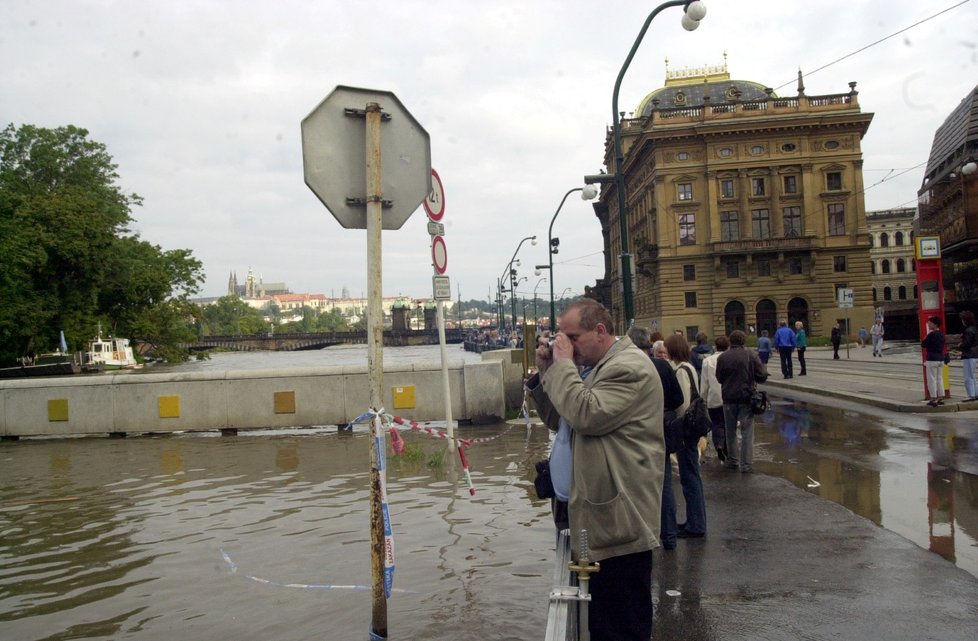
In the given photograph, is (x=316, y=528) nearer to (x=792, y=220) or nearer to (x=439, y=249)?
(x=439, y=249)

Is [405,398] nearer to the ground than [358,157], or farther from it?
nearer to the ground

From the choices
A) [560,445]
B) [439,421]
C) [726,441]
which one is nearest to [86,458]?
[439,421]

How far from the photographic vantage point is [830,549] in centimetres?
614

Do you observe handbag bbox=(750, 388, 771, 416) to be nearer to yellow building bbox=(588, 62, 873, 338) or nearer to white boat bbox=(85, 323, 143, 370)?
white boat bbox=(85, 323, 143, 370)

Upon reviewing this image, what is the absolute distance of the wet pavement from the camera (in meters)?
4.66

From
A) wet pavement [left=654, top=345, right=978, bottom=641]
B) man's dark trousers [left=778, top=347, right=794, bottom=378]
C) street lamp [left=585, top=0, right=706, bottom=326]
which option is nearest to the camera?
wet pavement [left=654, top=345, right=978, bottom=641]

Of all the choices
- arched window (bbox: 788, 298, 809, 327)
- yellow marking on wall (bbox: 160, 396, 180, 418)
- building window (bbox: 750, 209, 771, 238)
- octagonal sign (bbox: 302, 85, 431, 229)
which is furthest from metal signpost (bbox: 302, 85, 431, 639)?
building window (bbox: 750, 209, 771, 238)

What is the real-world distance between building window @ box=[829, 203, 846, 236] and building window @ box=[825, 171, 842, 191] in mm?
1407

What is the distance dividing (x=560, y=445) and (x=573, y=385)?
328mm

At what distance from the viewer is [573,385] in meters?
3.20

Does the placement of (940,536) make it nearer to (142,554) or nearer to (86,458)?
(142,554)

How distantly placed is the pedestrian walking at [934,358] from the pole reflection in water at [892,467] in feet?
3.14

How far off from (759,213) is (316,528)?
65.3m

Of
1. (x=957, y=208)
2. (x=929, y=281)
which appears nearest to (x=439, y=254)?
(x=929, y=281)
